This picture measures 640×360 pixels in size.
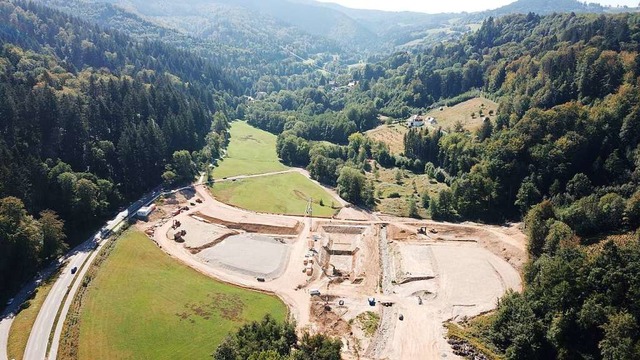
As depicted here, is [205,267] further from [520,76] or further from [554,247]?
[520,76]

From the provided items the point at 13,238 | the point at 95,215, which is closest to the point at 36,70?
the point at 95,215

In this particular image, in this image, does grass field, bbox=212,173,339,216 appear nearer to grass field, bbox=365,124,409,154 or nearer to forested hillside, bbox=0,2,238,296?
forested hillside, bbox=0,2,238,296

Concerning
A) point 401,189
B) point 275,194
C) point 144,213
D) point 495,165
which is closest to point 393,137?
point 401,189

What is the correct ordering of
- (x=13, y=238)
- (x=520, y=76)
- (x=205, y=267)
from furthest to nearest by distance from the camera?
1. (x=520, y=76)
2. (x=205, y=267)
3. (x=13, y=238)

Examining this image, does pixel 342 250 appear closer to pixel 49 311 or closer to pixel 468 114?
pixel 49 311

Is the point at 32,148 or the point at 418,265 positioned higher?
the point at 32,148

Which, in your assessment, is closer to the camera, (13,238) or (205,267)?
(13,238)

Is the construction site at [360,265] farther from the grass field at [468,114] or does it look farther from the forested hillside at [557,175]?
the grass field at [468,114]
